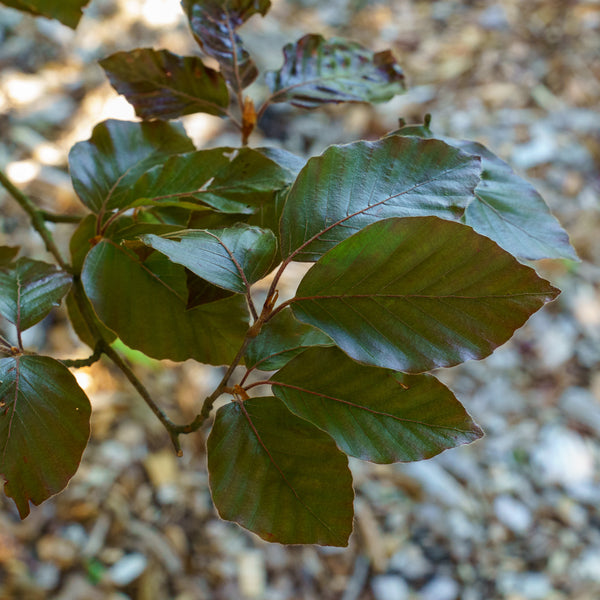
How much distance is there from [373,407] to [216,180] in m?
0.25

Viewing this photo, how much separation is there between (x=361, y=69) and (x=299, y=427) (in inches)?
17.5

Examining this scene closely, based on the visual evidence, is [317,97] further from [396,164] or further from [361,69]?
[396,164]

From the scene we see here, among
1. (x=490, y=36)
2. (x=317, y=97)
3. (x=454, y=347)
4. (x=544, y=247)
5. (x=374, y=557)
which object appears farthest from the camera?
(x=490, y=36)

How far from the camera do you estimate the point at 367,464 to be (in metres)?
1.86

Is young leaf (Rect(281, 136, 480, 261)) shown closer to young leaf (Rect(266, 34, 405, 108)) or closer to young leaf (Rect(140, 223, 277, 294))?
young leaf (Rect(140, 223, 277, 294))

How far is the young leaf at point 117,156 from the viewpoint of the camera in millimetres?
643

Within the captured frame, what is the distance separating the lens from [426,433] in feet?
1.52

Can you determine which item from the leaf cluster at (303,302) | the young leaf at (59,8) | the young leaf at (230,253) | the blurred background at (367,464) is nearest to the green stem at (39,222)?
the leaf cluster at (303,302)

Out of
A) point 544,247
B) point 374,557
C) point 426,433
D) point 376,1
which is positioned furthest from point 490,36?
point 426,433

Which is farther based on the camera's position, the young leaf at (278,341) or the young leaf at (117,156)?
the young leaf at (117,156)

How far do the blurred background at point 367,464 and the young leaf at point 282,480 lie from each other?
99cm

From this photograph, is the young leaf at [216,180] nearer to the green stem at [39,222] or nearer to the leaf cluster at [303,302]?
the leaf cluster at [303,302]

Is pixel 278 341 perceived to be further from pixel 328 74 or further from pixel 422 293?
pixel 328 74

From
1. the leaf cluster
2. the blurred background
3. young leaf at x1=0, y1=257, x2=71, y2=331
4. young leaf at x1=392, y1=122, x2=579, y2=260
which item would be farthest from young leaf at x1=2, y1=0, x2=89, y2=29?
the blurred background
